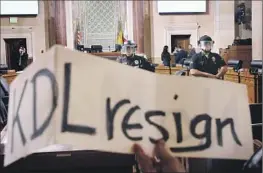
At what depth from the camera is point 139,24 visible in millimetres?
17172

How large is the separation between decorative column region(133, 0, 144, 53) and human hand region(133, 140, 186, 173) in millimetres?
16131

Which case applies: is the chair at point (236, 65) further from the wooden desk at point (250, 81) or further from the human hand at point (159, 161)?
the human hand at point (159, 161)

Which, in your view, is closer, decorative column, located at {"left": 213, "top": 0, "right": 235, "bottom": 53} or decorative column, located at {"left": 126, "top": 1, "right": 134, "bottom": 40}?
decorative column, located at {"left": 213, "top": 0, "right": 235, "bottom": 53}

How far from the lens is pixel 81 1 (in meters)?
17.5

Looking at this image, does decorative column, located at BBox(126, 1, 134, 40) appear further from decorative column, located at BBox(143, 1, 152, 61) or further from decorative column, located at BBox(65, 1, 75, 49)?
decorative column, located at BBox(65, 1, 75, 49)

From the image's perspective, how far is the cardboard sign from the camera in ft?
3.17

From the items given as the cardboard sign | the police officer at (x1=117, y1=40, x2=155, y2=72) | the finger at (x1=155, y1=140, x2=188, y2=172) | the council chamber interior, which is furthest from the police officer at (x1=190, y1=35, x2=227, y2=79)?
the council chamber interior

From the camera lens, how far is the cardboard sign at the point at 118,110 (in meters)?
0.96

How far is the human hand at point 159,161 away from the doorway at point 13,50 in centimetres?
1580

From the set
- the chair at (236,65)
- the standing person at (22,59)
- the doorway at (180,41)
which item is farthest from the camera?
the doorway at (180,41)

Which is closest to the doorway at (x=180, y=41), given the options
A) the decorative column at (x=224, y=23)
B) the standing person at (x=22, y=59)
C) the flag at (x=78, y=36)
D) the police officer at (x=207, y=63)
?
the decorative column at (x=224, y=23)

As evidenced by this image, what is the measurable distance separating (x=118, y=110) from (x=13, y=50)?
16.3m

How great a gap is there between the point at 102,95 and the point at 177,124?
8.5 inches

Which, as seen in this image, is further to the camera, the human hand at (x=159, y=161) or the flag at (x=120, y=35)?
the flag at (x=120, y=35)
